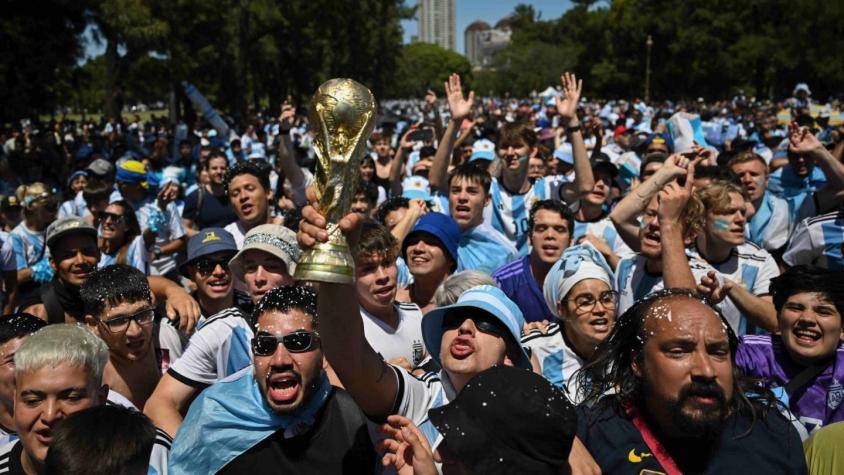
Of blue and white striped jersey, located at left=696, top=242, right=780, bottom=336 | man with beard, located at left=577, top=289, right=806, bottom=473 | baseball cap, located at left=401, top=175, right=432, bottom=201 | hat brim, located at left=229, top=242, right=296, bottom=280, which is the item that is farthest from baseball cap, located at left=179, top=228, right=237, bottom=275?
blue and white striped jersey, located at left=696, top=242, right=780, bottom=336

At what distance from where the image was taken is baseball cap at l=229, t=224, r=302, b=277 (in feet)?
13.2

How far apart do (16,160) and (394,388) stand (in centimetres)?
1526

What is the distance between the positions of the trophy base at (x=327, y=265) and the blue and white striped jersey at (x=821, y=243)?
4.24m

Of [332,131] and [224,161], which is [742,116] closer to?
[224,161]

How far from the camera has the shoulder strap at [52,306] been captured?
14.9ft

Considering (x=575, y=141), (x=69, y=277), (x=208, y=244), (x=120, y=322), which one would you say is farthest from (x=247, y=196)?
(x=575, y=141)

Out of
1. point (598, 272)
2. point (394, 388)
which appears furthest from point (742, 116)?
point (394, 388)

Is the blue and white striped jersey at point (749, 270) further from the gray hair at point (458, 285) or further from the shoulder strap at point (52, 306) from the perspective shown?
the shoulder strap at point (52, 306)

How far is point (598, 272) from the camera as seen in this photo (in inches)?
153

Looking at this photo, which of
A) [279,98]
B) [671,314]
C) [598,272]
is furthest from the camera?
[279,98]

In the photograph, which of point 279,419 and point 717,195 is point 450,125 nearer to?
point 717,195

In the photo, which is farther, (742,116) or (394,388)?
(742,116)

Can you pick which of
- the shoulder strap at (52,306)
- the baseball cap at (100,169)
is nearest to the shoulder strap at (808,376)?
the shoulder strap at (52,306)

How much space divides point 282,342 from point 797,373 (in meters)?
2.37
